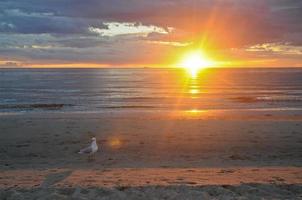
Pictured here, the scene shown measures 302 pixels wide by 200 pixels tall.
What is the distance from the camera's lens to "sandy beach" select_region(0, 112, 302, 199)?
9.88 meters

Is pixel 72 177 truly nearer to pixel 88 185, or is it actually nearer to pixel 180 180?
pixel 88 185

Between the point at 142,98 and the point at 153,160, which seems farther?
the point at 142,98

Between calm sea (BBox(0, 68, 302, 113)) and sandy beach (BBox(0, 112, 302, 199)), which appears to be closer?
sandy beach (BBox(0, 112, 302, 199))

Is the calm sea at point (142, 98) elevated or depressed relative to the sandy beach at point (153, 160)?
elevated

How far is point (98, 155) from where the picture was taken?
15430 millimetres

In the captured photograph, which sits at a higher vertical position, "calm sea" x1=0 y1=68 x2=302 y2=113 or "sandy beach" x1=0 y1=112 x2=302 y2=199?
"calm sea" x1=0 y1=68 x2=302 y2=113

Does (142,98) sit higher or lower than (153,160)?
higher

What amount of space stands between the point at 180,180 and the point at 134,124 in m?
13.3

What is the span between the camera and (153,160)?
14594 millimetres

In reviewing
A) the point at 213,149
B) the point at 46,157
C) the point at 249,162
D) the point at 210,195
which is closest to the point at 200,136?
the point at 213,149

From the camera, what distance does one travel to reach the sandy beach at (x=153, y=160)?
32.4 ft

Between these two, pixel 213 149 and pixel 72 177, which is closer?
pixel 72 177

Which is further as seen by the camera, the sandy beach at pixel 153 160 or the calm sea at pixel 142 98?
the calm sea at pixel 142 98

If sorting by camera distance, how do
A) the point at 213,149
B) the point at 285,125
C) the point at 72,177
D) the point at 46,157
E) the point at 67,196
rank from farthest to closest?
the point at 285,125, the point at 213,149, the point at 46,157, the point at 72,177, the point at 67,196
